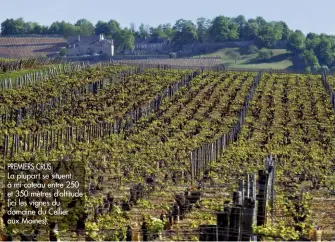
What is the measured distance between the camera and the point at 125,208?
1944 cm

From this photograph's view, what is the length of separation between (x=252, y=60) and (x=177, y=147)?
119542 millimetres

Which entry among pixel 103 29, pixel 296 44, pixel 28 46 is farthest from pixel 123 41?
pixel 103 29

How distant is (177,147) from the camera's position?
32156 mm

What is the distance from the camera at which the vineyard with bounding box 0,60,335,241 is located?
56.2ft

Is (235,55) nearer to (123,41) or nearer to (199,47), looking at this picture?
(199,47)

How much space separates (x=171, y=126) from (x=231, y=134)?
4057 millimetres

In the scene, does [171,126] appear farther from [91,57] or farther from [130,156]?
[91,57]

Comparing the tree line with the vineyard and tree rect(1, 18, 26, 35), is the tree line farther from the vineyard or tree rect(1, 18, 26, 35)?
the vineyard

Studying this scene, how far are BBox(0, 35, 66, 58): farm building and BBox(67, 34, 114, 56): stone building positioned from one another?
5.84 ft

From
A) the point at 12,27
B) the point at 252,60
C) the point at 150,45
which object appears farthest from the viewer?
the point at 12,27

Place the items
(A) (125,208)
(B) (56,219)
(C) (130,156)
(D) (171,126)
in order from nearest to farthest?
(B) (56,219), (A) (125,208), (C) (130,156), (D) (171,126)

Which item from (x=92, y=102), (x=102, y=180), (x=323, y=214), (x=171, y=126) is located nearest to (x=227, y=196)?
(x=323, y=214)

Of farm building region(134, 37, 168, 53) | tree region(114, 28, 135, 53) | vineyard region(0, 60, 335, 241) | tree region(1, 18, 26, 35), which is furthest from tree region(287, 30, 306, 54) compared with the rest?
vineyard region(0, 60, 335, 241)

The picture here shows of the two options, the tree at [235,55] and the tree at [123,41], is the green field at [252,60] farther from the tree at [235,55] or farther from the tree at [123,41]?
the tree at [123,41]
